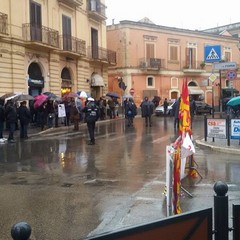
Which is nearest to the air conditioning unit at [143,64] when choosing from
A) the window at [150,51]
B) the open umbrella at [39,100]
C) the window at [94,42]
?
the window at [150,51]

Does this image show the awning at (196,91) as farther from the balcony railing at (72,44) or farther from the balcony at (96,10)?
the balcony railing at (72,44)

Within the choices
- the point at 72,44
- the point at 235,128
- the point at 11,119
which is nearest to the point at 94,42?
the point at 72,44

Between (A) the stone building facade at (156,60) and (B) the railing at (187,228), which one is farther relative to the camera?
(A) the stone building facade at (156,60)

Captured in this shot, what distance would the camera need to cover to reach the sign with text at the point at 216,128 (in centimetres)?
1480

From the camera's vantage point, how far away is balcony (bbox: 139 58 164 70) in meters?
46.8

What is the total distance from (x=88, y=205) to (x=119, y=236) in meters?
4.58

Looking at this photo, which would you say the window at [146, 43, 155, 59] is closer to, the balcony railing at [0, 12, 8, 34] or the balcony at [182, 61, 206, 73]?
the balcony at [182, 61, 206, 73]

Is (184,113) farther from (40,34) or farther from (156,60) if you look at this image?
(156,60)

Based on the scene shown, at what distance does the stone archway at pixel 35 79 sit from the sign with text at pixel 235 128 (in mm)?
16577

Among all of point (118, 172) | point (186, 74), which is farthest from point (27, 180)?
point (186, 74)

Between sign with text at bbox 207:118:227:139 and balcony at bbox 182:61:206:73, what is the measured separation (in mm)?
35638

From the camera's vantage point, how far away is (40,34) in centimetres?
2777

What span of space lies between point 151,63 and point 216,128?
32.9 m

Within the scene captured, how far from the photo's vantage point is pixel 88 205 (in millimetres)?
7043
